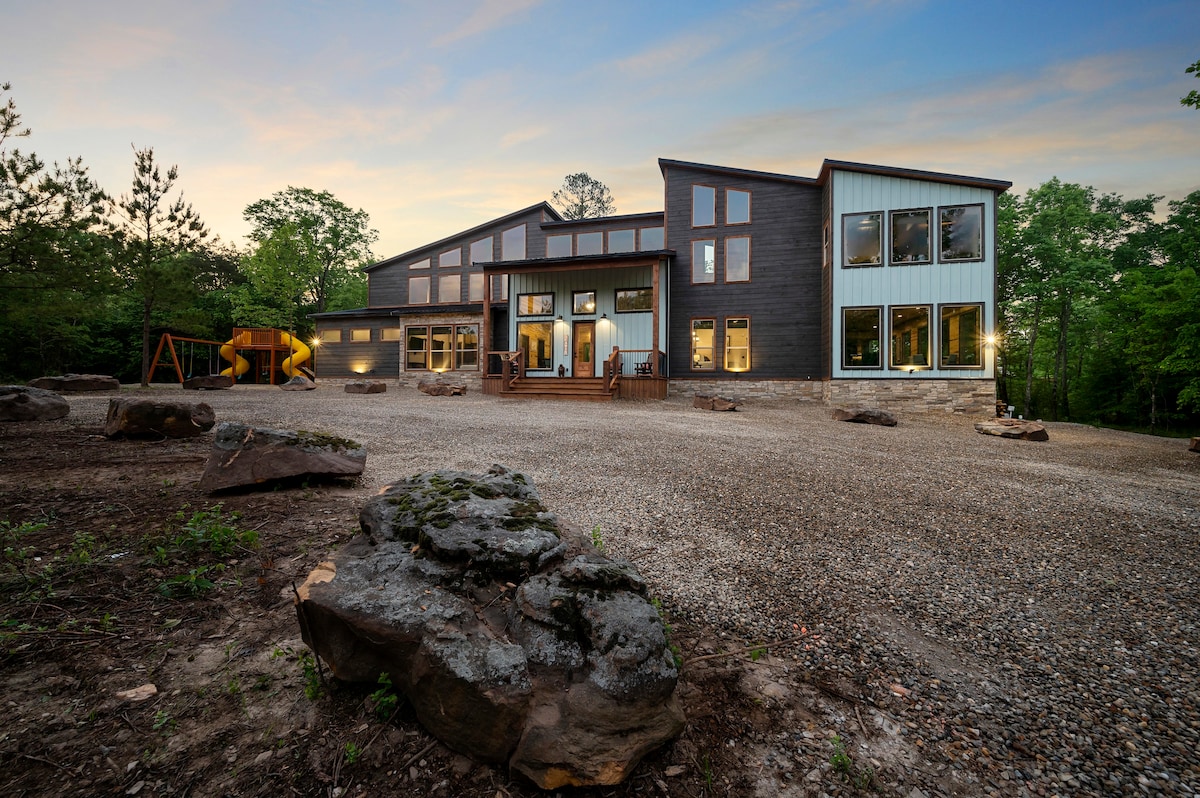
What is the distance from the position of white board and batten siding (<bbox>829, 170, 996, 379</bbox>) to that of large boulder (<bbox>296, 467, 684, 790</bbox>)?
1465cm

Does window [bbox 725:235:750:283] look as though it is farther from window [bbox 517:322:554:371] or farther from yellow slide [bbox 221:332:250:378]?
yellow slide [bbox 221:332:250:378]

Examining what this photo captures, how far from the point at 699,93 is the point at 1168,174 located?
81.7ft

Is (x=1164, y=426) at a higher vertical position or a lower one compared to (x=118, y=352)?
lower

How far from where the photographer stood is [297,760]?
4.46 feet

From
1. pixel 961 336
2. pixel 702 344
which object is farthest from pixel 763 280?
pixel 961 336

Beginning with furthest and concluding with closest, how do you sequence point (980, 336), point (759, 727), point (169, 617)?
point (980, 336), point (169, 617), point (759, 727)

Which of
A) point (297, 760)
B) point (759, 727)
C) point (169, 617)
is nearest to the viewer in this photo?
point (297, 760)

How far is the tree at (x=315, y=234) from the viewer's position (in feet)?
94.3

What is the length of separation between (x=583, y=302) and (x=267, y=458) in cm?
1443

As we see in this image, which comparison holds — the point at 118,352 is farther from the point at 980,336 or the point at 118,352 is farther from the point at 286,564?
the point at 980,336

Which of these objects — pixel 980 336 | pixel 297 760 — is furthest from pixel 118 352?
pixel 980 336

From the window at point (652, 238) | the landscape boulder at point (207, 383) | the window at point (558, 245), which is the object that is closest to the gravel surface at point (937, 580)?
the window at point (652, 238)

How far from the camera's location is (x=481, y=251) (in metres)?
20.5

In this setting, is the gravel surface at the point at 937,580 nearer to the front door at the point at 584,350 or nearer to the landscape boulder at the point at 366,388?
the landscape boulder at the point at 366,388
